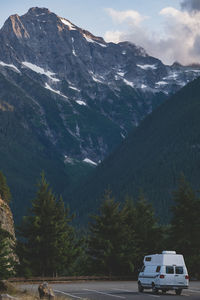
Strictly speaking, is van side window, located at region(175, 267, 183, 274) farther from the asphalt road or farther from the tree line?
the tree line

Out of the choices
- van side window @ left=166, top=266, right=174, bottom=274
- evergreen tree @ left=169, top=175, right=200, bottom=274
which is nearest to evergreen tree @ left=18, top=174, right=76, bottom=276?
evergreen tree @ left=169, top=175, right=200, bottom=274

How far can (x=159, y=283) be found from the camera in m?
33.2

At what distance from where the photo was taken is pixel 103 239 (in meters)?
53.6

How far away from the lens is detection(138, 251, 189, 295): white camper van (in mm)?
33188

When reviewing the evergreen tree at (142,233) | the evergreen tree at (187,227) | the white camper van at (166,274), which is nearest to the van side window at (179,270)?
the white camper van at (166,274)

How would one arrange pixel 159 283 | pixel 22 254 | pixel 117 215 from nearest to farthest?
pixel 159 283
pixel 22 254
pixel 117 215

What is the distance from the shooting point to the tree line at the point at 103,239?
51531 mm

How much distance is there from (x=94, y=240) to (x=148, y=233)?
24.3ft

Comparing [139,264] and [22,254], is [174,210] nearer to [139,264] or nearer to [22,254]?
[139,264]

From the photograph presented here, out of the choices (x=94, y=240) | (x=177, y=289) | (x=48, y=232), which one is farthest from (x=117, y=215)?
(x=177, y=289)

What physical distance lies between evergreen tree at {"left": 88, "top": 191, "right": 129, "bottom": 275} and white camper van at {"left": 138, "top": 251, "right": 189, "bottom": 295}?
18.0 metres

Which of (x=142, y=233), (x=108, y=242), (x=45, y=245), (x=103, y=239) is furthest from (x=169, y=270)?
(x=142, y=233)

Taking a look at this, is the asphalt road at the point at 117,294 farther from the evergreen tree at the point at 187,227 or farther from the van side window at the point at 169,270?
the evergreen tree at the point at 187,227

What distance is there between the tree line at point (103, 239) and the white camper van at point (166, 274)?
17763 mm
